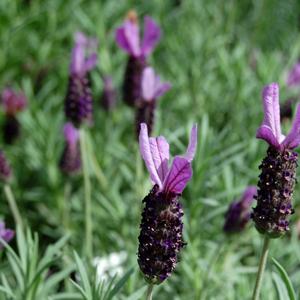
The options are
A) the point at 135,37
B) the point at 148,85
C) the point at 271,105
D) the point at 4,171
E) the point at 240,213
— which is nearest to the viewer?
the point at 271,105

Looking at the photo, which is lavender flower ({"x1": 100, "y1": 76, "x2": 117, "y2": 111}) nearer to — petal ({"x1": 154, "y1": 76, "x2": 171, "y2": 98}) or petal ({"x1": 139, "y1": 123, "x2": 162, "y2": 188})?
petal ({"x1": 154, "y1": 76, "x2": 171, "y2": 98})

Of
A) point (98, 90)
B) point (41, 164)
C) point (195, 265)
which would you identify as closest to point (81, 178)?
point (41, 164)

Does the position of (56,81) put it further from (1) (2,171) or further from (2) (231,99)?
(1) (2,171)

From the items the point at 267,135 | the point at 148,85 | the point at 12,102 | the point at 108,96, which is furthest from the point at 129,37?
the point at 267,135

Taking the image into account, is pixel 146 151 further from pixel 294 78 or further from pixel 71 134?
pixel 294 78

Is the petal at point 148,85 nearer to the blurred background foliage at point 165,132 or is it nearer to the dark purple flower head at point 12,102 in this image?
the blurred background foliage at point 165,132
